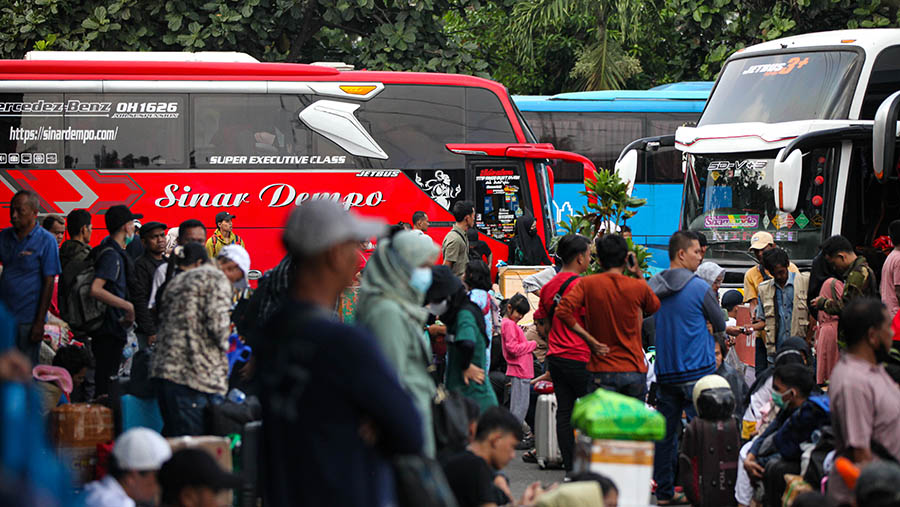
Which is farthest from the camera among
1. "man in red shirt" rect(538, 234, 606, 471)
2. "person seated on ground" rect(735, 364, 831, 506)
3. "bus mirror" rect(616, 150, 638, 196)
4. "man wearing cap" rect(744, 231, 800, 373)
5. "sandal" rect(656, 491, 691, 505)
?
"bus mirror" rect(616, 150, 638, 196)

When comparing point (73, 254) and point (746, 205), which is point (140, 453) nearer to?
point (73, 254)

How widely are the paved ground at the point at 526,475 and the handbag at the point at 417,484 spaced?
5.17 m

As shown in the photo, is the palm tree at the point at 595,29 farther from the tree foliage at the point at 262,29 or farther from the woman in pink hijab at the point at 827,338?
the woman in pink hijab at the point at 827,338

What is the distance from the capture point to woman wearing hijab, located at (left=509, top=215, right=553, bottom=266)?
1786 centimetres

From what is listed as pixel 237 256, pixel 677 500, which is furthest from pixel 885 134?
pixel 237 256

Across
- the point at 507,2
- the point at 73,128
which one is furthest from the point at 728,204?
the point at 507,2

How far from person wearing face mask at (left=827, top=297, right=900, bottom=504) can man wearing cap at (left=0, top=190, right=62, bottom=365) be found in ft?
20.2

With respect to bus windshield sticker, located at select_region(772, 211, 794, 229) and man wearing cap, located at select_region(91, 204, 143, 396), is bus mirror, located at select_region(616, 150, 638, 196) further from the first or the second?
man wearing cap, located at select_region(91, 204, 143, 396)

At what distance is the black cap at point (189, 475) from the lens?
4914mm

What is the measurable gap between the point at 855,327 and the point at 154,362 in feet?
13.3

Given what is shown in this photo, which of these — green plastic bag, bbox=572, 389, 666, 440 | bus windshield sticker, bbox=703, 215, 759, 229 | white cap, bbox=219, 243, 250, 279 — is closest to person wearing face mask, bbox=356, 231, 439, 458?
green plastic bag, bbox=572, 389, 666, 440

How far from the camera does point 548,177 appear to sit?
18.9m


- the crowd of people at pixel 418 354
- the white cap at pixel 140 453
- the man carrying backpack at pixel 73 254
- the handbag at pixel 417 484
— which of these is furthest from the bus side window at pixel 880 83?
the handbag at pixel 417 484

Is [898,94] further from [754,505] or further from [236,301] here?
[236,301]
